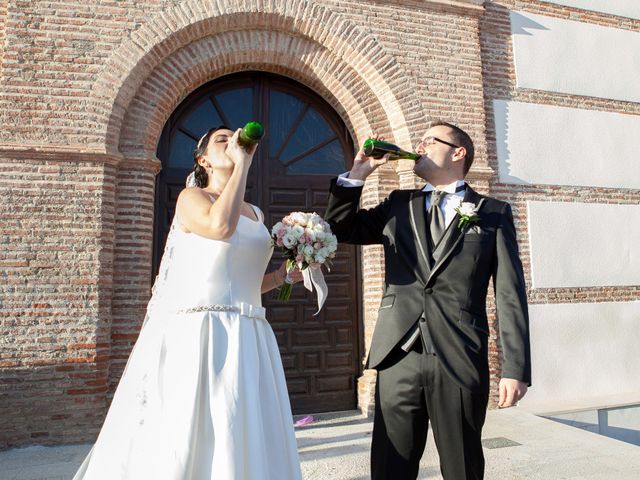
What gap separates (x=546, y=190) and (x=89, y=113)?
18.9ft

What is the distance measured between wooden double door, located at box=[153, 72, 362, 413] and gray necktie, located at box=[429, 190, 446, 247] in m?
3.72

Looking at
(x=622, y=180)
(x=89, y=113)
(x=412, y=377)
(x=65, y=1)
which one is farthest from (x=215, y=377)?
(x=622, y=180)

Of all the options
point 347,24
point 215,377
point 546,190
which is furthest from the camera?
point 546,190

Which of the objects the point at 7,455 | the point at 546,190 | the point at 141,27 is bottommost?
the point at 7,455

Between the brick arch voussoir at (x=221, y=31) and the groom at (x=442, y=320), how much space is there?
3691 mm

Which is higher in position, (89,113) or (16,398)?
(89,113)

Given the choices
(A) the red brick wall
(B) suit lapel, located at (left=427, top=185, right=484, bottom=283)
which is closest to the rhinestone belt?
(B) suit lapel, located at (left=427, top=185, right=484, bottom=283)

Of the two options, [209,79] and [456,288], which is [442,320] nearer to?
[456,288]

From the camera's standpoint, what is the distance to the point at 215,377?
83.1 inches

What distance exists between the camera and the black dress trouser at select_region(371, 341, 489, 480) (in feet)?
6.89

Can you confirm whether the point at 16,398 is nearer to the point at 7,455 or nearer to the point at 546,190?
the point at 7,455

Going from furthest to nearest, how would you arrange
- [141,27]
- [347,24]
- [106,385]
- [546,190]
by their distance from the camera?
[546,190]
[347,24]
[141,27]
[106,385]

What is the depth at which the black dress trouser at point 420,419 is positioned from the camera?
6.89ft

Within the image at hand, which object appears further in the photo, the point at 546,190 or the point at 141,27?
the point at 546,190
